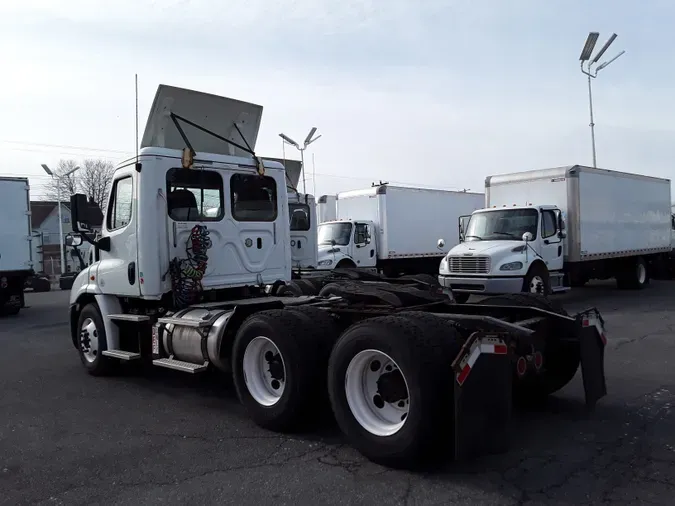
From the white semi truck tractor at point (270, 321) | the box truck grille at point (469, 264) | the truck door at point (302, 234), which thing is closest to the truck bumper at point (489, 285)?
the box truck grille at point (469, 264)

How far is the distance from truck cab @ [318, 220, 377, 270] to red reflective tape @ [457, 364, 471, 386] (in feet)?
44.5

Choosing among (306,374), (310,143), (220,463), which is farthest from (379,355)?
(310,143)

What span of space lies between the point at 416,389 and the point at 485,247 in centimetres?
1067

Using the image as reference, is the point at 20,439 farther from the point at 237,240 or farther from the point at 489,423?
the point at 489,423

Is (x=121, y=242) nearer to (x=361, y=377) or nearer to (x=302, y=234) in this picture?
(x=361, y=377)

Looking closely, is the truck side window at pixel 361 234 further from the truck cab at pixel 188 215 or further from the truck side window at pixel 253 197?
the truck side window at pixel 253 197

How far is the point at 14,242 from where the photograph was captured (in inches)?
651

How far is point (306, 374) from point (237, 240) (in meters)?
3.00

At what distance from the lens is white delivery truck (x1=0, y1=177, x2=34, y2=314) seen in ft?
53.9

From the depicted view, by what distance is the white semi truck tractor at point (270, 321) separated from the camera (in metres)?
4.27

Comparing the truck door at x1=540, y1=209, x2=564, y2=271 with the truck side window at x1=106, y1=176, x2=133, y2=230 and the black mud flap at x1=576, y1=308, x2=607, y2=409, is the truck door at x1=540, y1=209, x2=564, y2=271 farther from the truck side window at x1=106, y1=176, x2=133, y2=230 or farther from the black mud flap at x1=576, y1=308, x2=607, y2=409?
the truck side window at x1=106, y1=176, x2=133, y2=230

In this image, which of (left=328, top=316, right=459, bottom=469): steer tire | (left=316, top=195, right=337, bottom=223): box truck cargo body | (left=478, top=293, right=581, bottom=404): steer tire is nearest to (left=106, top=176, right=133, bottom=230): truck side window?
(left=328, top=316, right=459, bottom=469): steer tire

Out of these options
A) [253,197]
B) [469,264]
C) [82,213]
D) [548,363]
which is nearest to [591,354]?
[548,363]

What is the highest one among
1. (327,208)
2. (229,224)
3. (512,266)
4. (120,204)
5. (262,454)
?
(327,208)
